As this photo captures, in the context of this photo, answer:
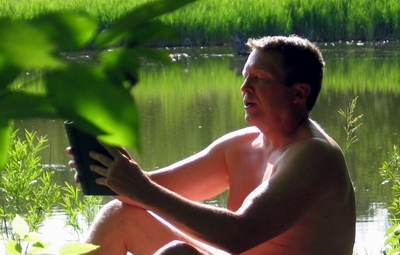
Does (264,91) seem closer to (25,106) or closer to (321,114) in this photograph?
(25,106)

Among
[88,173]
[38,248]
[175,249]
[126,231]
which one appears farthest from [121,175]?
[38,248]

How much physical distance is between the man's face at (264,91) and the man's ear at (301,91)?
2 cm

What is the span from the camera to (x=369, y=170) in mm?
6438

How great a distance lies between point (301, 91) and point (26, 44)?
2.01 metres

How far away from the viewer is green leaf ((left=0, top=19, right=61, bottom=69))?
35cm

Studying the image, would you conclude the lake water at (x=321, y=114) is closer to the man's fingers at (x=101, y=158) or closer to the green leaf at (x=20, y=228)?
the man's fingers at (x=101, y=158)

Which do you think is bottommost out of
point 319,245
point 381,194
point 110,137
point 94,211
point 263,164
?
point 381,194

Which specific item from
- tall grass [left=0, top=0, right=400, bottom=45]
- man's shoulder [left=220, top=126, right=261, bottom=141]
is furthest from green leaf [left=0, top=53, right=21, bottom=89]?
tall grass [left=0, top=0, right=400, bottom=45]

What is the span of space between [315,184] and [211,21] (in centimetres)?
1175

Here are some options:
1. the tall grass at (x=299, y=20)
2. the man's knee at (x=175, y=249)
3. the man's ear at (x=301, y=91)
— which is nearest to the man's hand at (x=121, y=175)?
the man's knee at (x=175, y=249)

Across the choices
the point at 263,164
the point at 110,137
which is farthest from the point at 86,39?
the point at 263,164

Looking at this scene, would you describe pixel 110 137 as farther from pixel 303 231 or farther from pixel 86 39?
pixel 303 231

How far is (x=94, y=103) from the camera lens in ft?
1.22

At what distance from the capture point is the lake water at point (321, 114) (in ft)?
18.9
